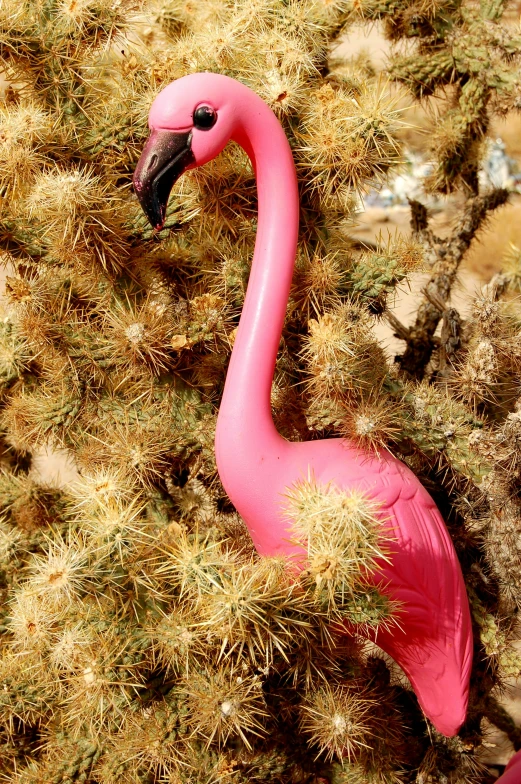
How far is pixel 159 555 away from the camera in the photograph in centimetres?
104

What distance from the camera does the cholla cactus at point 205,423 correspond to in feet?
3.11

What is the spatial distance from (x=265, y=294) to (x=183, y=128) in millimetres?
223

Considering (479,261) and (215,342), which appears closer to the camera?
(215,342)

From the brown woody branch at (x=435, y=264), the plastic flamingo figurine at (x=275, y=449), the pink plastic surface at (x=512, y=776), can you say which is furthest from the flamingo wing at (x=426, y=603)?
the brown woody branch at (x=435, y=264)

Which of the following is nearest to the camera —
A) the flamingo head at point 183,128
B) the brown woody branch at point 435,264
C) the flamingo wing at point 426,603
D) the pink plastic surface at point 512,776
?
the flamingo head at point 183,128

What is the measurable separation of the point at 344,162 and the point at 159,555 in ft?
1.87

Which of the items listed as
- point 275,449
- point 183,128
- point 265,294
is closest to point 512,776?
point 275,449

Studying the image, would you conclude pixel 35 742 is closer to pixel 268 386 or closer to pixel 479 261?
pixel 268 386

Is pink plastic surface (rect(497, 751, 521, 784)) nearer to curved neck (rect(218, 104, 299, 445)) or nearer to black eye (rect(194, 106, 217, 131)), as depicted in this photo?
curved neck (rect(218, 104, 299, 445))

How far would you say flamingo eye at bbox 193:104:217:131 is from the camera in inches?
36.6

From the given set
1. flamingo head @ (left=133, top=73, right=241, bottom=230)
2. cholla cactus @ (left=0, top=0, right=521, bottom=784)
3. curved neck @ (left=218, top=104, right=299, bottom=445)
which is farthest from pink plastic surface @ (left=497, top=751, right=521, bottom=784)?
flamingo head @ (left=133, top=73, right=241, bottom=230)

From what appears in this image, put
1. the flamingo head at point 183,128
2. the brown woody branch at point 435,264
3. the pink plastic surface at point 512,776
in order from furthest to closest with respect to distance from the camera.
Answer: the brown woody branch at point 435,264, the pink plastic surface at point 512,776, the flamingo head at point 183,128

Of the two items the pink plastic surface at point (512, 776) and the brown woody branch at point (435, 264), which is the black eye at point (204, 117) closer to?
the brown woody branch at point (435, 264)

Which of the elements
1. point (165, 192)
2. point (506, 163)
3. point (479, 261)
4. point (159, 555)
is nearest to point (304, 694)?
point (159, 555)
